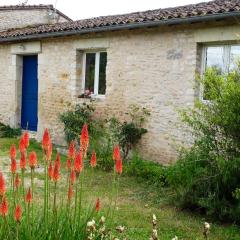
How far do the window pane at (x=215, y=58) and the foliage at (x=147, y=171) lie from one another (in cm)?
251

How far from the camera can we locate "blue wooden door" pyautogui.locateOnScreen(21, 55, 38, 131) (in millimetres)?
15156

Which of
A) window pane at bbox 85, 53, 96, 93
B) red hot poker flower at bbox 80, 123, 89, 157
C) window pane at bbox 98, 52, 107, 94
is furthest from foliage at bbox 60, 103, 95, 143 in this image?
red hot poker flower at bbox 80, 123, 89, 157

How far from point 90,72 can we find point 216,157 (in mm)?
7056

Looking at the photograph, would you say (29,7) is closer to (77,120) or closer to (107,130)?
(77,120)

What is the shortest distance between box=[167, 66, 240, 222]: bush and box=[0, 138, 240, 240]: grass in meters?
0.29

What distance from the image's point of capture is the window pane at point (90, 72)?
12773 mm

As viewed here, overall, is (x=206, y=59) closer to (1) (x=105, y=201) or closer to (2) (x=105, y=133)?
(2) (x=105, y=133)

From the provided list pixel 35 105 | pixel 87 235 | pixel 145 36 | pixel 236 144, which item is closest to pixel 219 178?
pixel 236 144

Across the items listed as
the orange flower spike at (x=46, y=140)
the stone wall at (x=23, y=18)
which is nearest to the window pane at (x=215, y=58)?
the orange flower spike at (x=46, y=140)

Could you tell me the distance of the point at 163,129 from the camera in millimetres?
10430

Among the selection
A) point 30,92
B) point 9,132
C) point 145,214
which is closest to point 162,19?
point 145,214

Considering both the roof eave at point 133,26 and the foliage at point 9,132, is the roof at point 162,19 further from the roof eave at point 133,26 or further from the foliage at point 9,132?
the foliage at point 9,132

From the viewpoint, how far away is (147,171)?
9359 mm

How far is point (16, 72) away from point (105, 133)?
5457mm
